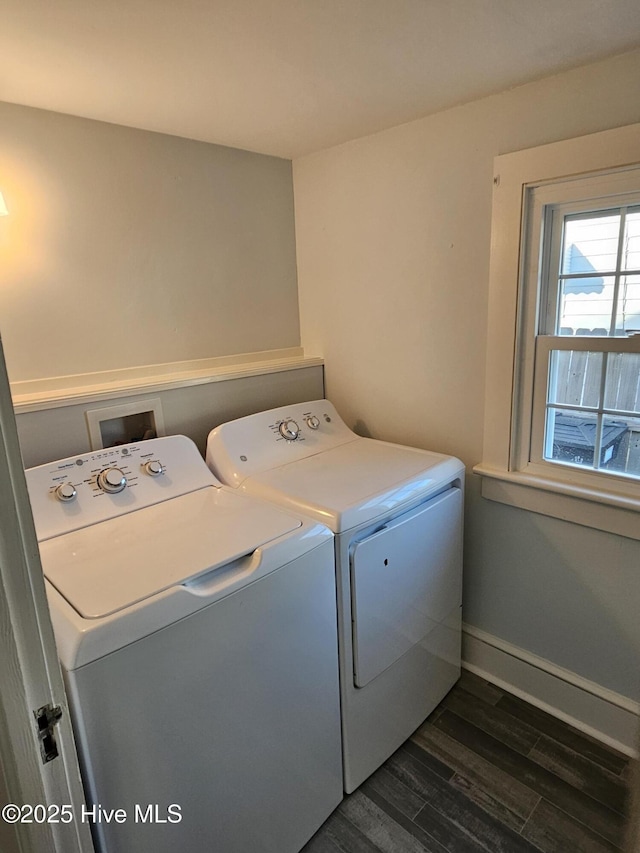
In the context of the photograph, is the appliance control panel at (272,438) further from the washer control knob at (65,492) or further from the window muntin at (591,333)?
the window muntin at (591,333)

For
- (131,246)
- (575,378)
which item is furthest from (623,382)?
(131,246)

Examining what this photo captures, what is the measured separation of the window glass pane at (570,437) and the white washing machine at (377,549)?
1.08 feet

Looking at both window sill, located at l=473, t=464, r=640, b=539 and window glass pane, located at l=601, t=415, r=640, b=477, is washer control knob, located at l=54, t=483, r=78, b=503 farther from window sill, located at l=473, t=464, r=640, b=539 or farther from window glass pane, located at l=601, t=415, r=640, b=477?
window glass pane, located at l=601, t=415, r=640, b=477

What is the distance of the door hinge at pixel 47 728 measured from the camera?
67 cm

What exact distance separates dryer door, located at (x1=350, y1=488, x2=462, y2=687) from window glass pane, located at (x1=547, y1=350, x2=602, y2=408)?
0.47 metres

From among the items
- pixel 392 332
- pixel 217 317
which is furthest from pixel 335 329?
pixel 217 317

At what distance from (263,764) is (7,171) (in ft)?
5.77

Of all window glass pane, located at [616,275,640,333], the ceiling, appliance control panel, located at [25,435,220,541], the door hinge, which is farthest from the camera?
window glass pane, located at [616,275,640,333]

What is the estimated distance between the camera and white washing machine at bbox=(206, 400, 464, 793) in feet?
4.59

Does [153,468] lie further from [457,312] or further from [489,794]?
[489,794]

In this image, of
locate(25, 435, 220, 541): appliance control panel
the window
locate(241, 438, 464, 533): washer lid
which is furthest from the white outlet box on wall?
the window

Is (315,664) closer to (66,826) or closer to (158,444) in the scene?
(66,826)

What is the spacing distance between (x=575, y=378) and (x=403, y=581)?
2.80 ft

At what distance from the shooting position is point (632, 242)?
1431mm
